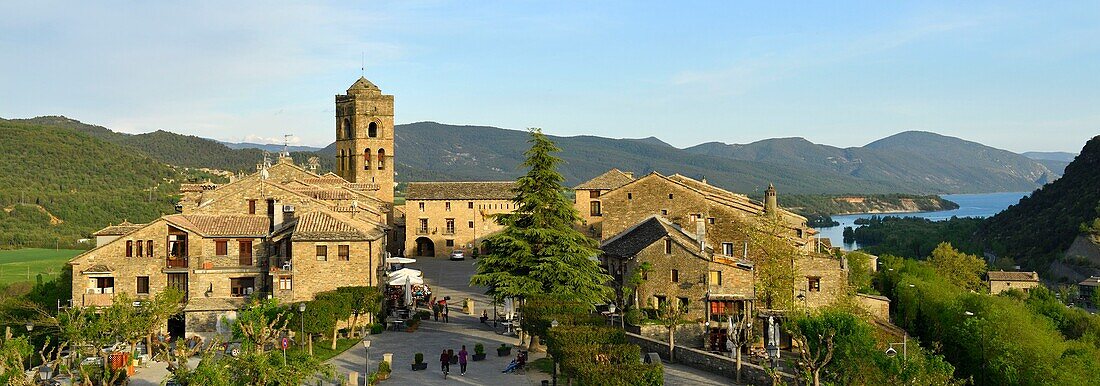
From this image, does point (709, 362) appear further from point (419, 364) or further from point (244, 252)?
point (244, 252)

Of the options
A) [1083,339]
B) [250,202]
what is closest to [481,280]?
[250,202]

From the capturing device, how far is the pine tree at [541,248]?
48.0 metres

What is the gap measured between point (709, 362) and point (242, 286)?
25.3 m

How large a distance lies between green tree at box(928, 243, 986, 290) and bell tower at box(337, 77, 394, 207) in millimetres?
53007

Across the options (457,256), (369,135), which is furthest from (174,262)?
(369,135)

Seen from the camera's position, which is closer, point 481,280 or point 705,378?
point 705,378

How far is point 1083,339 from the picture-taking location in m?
61.2

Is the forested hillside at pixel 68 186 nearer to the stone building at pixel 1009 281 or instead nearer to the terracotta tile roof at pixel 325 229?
the terracotta tile roof at pixel 325 229

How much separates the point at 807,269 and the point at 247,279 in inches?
1204

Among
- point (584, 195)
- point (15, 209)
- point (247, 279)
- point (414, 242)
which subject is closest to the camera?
point (247, 279)

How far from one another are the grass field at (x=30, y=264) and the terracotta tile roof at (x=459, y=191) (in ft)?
108

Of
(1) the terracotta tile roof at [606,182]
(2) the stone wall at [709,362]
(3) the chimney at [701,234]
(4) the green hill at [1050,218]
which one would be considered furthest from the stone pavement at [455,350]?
(4) the green hill at [1050,218]

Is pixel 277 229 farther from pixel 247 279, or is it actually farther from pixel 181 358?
pixel 181 358

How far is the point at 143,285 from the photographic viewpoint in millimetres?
51656
